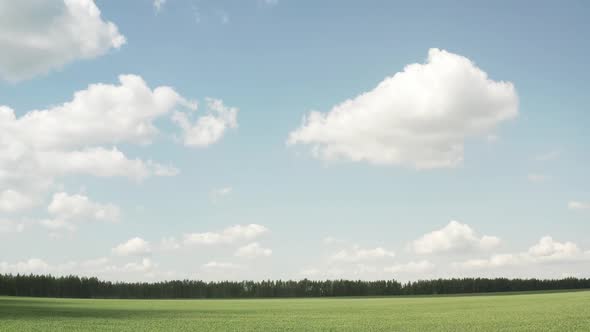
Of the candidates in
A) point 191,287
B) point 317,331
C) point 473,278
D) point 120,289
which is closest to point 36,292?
point 120,289

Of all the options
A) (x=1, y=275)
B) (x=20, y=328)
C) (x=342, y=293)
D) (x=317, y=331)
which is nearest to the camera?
(x=317, y=331)

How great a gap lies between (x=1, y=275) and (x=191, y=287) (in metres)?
45.2

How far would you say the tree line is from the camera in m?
136

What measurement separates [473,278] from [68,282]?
103693 mm

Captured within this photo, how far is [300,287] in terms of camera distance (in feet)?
472

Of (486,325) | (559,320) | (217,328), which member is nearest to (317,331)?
(217,328)

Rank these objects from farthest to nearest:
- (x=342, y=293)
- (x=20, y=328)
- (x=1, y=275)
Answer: (x=342, y=293) → (x=1, y=275) → (x=20, y=328)

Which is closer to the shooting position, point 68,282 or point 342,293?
point 68,282

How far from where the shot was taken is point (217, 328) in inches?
942

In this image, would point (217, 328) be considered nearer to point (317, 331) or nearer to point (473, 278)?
point (317, 331)

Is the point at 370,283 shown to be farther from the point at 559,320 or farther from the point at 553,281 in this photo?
the point at 559,320

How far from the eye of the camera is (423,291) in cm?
13650

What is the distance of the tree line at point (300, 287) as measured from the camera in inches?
5364

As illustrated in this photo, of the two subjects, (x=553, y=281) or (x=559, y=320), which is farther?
(x=553, y=281)
